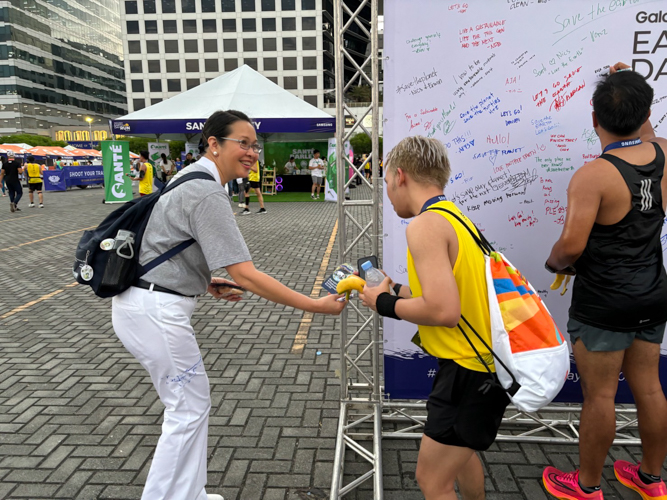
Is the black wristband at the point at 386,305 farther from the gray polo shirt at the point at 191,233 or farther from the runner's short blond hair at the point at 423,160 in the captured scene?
the gray polo shirt at the point at 191,233

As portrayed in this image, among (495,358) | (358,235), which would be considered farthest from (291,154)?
(495,358)

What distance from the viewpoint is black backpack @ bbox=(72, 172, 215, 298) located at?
6.52ft

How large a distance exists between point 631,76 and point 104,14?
139m

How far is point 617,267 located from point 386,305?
3.88ft

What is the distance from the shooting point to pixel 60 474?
2859 mm

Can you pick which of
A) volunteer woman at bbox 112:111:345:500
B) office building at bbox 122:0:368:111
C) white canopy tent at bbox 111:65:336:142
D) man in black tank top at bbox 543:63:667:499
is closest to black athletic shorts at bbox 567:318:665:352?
man in black tank top at bbox 543:63:667:499

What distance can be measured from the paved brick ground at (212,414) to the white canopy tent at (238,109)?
1040cm

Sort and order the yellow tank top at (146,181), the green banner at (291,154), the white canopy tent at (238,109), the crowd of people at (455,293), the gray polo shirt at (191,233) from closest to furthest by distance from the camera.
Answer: the crowd of people at (455,293) < the gray polo shirt at (191,233) < the yellow tank top at (146,181) < the white canopy tent at (238,109) < the green banner at (291,154)

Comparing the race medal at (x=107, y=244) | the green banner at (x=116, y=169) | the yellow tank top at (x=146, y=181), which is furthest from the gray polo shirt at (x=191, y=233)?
the green banner at (x=116, y=169)

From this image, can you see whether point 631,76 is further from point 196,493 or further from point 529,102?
point 196,493

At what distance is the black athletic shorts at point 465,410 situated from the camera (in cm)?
179

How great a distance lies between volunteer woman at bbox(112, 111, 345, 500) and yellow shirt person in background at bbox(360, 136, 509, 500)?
22.4 inches

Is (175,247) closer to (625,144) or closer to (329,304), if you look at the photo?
(329,304)

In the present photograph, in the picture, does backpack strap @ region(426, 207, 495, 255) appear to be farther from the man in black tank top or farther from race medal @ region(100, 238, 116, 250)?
race medal @ region(100, 238, 116, 250)
